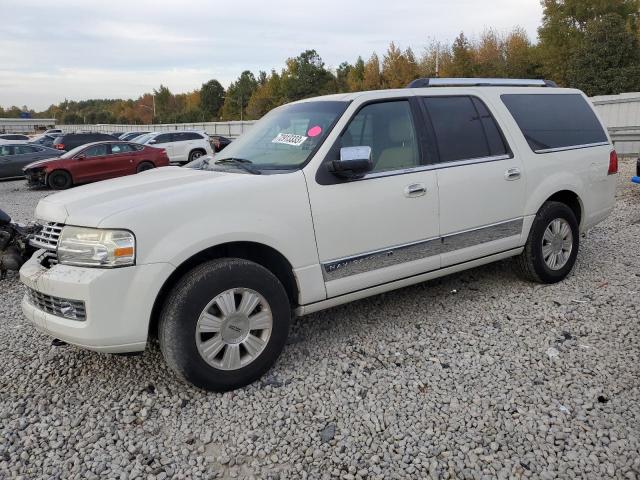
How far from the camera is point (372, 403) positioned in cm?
327

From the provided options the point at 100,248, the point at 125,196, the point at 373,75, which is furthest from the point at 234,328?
the point at 373,75

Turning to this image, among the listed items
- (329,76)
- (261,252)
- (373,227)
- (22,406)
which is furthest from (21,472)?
(329,76)

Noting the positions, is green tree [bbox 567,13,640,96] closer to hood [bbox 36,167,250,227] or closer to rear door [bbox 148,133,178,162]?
rear door [bbox 148,133,178,162]

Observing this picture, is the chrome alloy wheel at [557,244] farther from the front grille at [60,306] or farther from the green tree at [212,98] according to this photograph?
the green tree at [212,98]

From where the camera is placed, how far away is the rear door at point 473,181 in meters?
4.26

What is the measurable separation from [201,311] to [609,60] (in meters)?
43.7

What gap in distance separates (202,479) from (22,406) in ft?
4.77

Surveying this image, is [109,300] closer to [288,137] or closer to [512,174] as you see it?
[288,137]

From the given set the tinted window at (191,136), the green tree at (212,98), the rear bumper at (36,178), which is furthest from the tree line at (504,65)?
the rear bumper at (36,178)

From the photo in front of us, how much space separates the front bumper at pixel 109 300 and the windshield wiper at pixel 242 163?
99cm

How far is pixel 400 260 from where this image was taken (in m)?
4.02

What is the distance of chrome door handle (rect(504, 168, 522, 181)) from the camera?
459cm

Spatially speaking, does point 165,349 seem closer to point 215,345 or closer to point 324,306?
point 215,345

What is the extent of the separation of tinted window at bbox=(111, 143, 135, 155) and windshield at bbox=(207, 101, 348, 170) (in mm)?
14556
